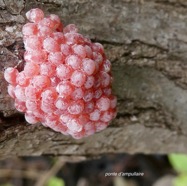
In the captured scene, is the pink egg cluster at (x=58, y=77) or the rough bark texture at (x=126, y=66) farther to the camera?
the rough bark texture at (x=126, y=66)

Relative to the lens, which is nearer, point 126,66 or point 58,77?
point 58,77

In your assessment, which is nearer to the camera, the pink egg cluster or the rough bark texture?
the pink egg cluster

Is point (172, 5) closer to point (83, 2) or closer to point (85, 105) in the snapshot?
point (83, 2)
